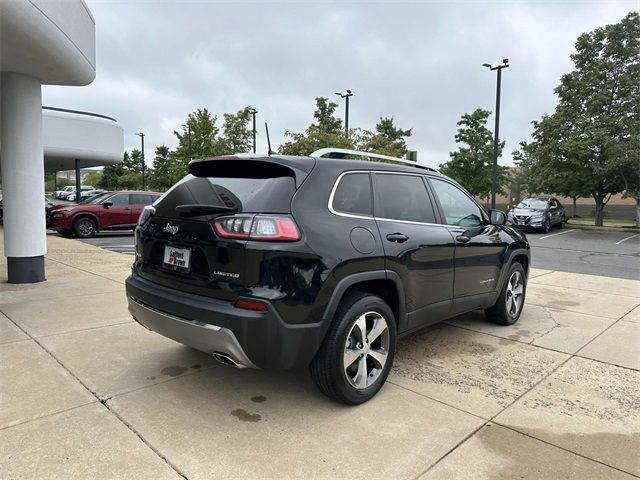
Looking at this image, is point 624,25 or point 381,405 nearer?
point 381,405

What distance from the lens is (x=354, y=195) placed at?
3.44m

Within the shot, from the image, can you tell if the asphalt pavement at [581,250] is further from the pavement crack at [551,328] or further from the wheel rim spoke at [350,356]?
the wheel rim spoke at [350,356]

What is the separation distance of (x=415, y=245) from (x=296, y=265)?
1.25 metres

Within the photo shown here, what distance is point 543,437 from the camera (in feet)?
9.64

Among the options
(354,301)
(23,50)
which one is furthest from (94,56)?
(354,301)

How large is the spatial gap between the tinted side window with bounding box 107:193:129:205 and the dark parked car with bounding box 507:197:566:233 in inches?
638

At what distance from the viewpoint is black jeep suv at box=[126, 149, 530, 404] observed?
111 inches

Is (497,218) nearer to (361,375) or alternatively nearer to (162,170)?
(361,375)

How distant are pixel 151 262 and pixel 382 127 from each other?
97.2ft

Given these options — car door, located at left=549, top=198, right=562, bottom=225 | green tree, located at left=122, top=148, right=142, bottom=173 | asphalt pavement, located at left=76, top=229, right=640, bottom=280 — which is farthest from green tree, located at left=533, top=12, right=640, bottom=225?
green tree, located at left=122, top=148, right=142, bottom=173

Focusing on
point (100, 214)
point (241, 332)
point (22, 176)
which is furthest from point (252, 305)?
point (100, 214)

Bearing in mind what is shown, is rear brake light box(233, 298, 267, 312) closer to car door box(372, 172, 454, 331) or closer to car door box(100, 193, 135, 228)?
car door box(372, 172, 454, 331)

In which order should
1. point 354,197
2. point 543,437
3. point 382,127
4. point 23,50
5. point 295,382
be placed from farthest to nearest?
point 382,127 → point 23,50 → point 295,382 → point 354,197 → point 543,437

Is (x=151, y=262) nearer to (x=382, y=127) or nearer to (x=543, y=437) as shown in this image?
(x=543, y=437)
